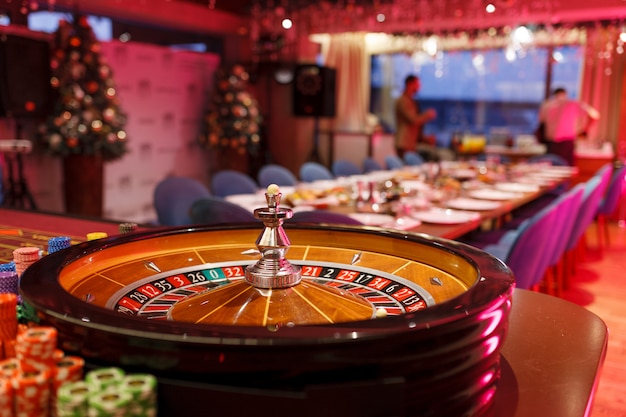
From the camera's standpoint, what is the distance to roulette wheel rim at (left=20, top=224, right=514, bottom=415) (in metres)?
0.53

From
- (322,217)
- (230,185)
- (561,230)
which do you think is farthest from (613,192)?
(322,217)

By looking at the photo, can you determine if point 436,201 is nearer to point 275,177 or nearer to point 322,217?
point 322,217

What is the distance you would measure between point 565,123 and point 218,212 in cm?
650

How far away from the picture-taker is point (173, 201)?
11.4ft

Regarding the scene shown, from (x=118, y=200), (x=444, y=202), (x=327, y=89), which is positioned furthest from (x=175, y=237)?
(x=327, y=89)

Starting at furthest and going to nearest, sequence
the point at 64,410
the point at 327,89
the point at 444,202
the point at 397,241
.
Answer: the point at 327,89, the point at 444,202, the point at 397,241, the point at 64,410

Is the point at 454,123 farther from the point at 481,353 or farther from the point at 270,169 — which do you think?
the point at 481,353

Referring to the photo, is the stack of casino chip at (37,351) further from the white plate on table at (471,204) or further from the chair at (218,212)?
the white plate on table at (471,204)

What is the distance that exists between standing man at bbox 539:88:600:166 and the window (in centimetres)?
153

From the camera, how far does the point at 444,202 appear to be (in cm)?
346

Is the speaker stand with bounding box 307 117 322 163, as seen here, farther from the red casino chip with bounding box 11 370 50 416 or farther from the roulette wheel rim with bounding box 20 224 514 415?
the red casino chip with bounding box 11 370 50 416

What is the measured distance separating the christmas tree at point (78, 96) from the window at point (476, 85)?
5.40 m

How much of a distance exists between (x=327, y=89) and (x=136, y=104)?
8.80 feet

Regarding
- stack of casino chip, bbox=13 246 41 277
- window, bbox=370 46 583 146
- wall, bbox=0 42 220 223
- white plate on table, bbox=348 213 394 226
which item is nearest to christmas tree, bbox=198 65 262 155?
wall, bbox=0 42 220 223
